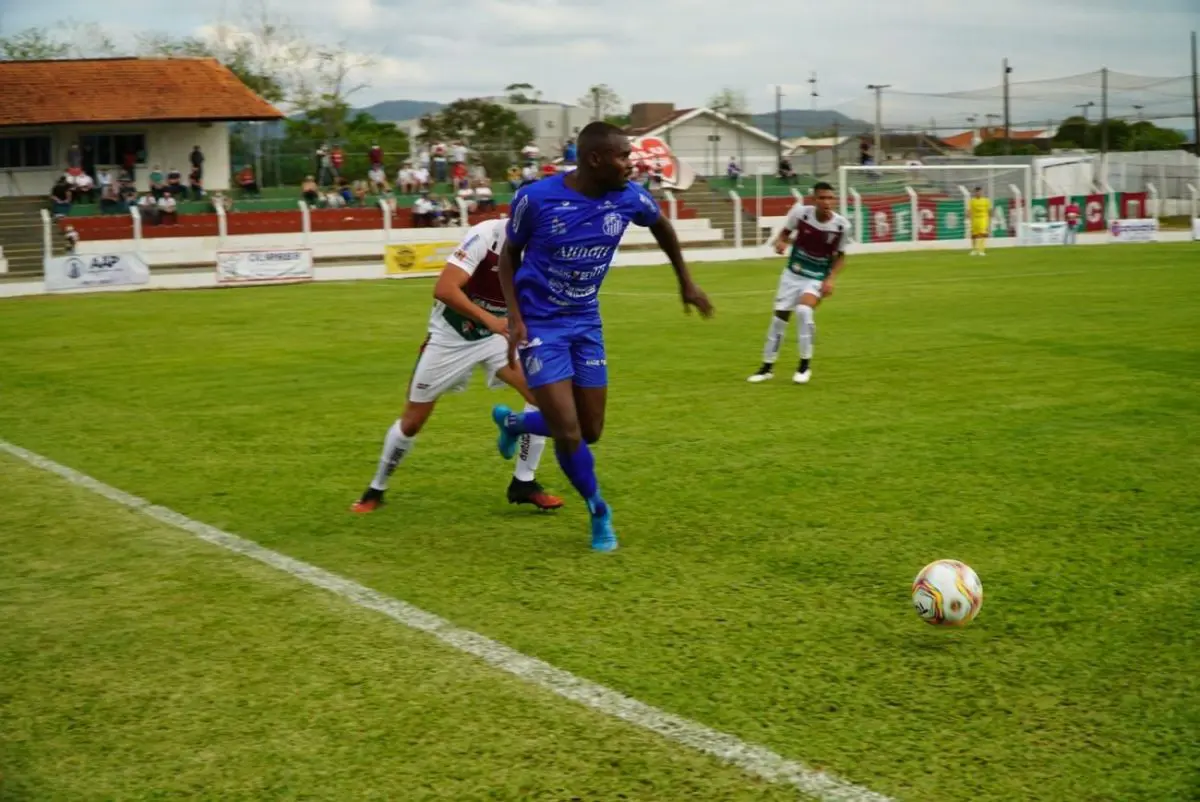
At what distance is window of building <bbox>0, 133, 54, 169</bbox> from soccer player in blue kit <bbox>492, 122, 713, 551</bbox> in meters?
44.1

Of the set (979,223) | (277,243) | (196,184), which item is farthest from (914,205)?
(196,184)

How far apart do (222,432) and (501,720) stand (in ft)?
23.9

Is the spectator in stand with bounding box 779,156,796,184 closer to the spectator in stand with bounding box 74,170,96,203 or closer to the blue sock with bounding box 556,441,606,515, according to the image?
the spectator in stand with bounding box 74,170,96,203

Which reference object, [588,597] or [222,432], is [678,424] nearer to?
[222,432]

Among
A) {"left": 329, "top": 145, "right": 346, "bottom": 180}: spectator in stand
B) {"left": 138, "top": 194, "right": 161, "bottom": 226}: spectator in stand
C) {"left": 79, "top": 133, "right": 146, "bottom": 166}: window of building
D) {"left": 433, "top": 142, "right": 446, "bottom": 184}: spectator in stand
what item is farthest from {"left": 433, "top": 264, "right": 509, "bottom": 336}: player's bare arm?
{"left": 79, "top": 133, "right": 146, "bottom": 166}: window of building

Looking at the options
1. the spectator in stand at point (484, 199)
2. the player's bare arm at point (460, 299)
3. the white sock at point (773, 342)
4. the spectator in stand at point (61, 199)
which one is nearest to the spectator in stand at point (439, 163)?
the spectator in stand at point (484, 199)

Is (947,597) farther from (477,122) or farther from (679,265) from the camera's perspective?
(477,122)

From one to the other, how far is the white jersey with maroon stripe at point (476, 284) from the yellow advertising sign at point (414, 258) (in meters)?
27.7

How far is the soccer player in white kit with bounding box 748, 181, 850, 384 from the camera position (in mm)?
14305

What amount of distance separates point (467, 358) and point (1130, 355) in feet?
31.5

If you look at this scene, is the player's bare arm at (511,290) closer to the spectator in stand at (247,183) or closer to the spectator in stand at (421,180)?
the spectator in stand at (247,183)

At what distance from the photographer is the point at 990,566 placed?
6.54m

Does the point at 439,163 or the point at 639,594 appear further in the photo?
the point at 439,163

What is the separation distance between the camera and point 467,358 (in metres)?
8.02
